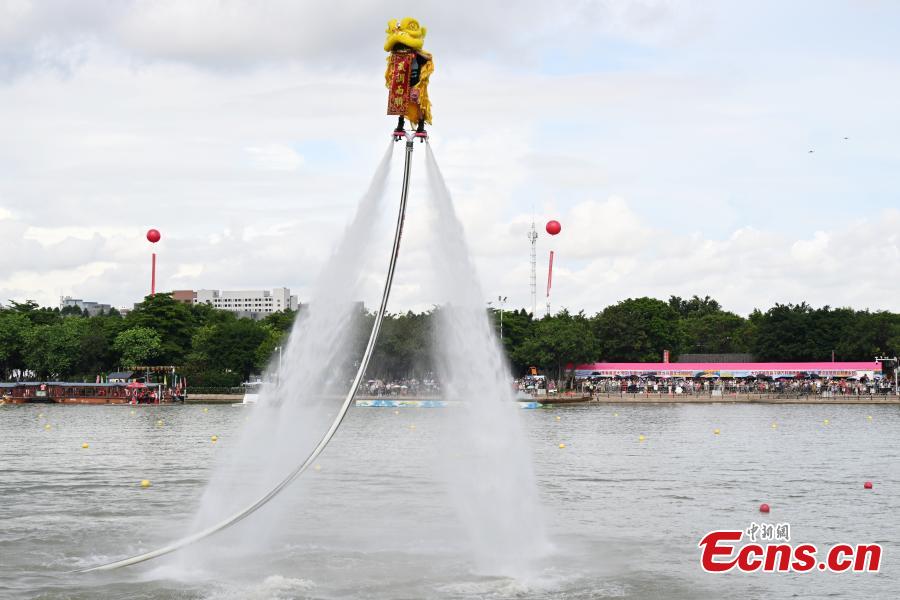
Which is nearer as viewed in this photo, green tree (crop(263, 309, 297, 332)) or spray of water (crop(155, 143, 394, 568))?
spray of water (crop(155, 143, 394, 568))

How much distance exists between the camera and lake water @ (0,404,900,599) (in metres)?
22.1

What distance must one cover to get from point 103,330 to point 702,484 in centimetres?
11692

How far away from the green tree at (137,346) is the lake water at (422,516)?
7131 cm

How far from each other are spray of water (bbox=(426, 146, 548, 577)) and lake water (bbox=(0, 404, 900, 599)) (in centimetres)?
56

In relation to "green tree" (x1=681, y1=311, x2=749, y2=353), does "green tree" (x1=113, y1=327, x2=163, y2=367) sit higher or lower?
lower

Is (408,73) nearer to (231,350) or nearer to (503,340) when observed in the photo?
(503,340)

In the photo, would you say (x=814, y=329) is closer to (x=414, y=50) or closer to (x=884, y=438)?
(x=884, y=438)

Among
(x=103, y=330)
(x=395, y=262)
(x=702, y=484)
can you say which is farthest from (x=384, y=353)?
(x=395, y=262)

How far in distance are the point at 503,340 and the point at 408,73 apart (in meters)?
102

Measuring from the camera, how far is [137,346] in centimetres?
13212

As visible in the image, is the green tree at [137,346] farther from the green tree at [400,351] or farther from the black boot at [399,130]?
the black boot at [399,130]

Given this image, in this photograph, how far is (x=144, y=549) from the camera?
2550 centimetres

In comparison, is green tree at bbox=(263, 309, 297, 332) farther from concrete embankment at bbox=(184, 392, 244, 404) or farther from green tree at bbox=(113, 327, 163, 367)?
concrete embankment at bbox=(184, 392, 244, 404)

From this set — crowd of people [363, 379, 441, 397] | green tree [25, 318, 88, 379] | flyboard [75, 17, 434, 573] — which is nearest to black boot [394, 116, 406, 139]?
flyboard [75, 17, 434, 573]
